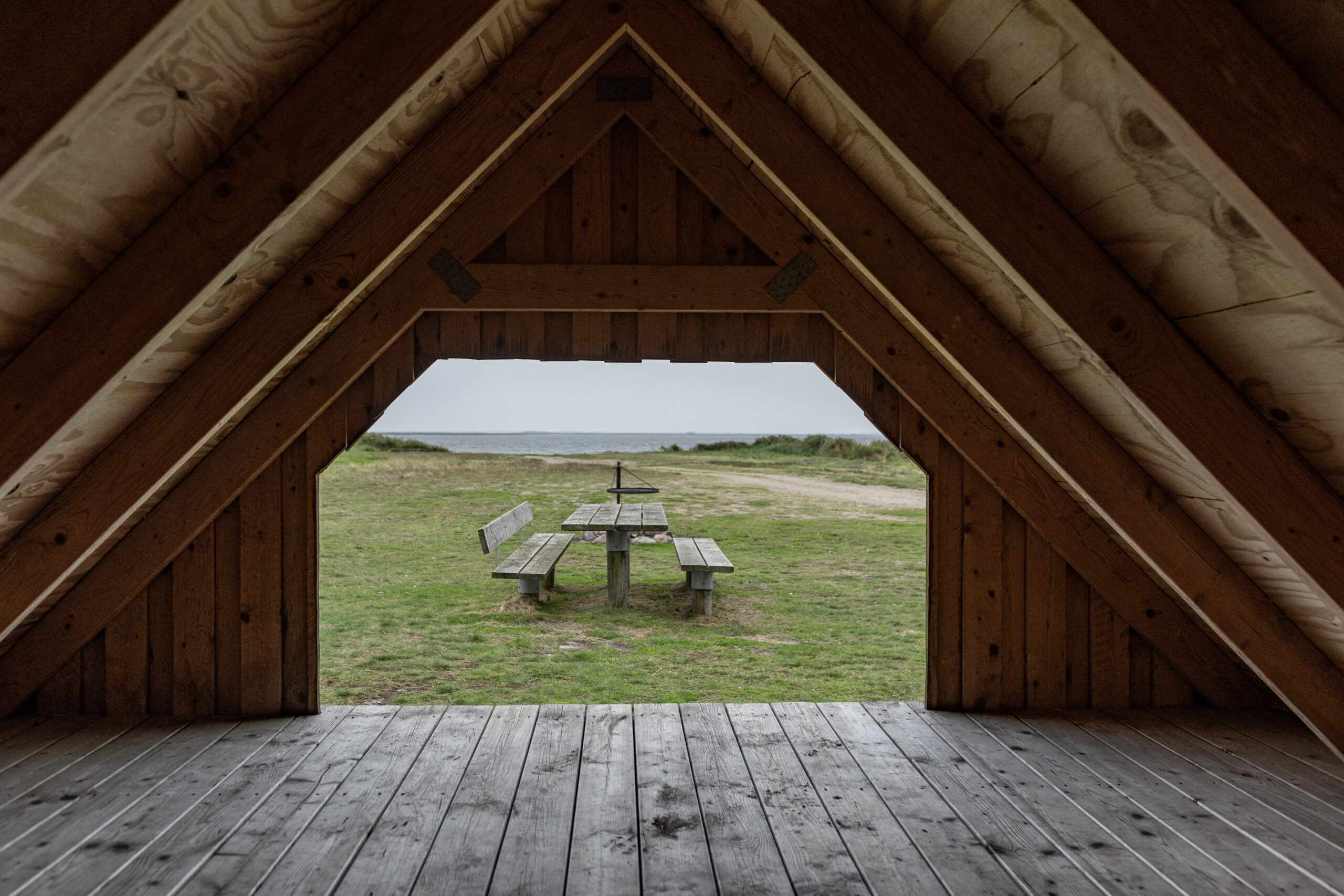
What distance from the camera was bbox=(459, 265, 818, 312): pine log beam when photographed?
9.13ft

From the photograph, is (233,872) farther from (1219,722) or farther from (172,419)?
(1219,722)

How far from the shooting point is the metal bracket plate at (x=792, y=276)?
2.74 metres

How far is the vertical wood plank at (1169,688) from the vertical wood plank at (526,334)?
2.83 metres

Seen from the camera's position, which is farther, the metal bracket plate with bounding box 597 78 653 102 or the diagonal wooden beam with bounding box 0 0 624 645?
the metal bracket plate with bounding box 597 78 653 102

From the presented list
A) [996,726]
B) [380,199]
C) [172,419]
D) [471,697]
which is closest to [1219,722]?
[996,726]

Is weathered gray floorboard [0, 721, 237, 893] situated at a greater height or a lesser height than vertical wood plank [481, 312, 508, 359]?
lesser

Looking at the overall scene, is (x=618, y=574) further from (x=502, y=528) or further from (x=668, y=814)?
(x=668, y=814)

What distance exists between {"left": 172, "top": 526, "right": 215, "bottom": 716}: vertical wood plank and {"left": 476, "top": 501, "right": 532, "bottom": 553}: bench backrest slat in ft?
5.43

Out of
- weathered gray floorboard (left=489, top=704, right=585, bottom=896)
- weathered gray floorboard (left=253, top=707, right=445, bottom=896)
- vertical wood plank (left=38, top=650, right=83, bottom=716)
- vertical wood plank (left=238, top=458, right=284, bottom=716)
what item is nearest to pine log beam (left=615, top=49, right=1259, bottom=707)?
weathered gray floorboard (left=489, top=704, right=585, bottom=896)

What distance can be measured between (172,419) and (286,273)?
525mm

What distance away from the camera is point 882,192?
7.09 ft

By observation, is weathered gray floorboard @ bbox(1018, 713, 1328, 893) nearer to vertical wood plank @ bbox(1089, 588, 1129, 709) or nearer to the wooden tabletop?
vertical wood plank @ bbox(1089, 588, 1129, 709)

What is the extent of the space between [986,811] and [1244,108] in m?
1.98

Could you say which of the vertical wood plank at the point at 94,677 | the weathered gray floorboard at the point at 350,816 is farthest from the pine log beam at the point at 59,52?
the vertical wood plank at the point at 94,677
